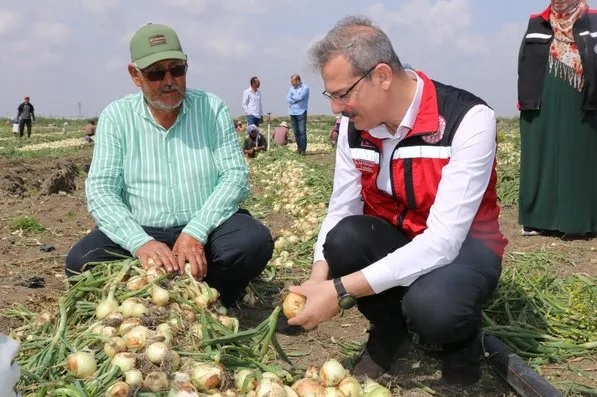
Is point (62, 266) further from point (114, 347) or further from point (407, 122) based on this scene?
point (407, 122)

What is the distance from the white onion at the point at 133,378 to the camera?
83.4 inches

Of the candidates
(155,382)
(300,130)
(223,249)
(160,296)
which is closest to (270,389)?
(155,382)

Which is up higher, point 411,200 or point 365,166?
point 365,166

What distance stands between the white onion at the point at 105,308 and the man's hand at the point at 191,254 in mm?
374

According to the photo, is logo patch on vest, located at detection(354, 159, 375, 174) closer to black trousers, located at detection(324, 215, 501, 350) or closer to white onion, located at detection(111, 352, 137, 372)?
black trousers, located at detection(324, 215, 501, 350)

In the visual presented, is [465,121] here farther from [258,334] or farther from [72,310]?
[72,310]

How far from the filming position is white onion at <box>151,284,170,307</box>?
8.80ft

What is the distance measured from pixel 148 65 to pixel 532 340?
199 centimetres

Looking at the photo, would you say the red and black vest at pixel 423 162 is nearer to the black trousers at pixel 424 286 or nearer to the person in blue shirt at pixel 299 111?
the black trousers at pixel 424 286

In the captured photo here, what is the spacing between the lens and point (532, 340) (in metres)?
2.96

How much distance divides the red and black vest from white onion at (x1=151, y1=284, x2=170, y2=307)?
33.6 inches

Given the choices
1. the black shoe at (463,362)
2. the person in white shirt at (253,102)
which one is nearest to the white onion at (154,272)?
the black shoe at (463,362)

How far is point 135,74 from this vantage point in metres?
3.32

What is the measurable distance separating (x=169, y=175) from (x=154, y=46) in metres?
0.59
